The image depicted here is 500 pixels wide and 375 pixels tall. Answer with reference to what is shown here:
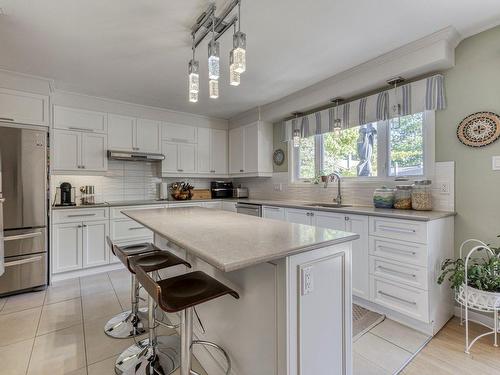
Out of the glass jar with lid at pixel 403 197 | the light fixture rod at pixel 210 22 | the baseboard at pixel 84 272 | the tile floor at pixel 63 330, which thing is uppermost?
the light fixture rod at pixel 210 22

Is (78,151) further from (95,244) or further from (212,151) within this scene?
(212,151)

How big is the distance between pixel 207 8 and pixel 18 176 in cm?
271

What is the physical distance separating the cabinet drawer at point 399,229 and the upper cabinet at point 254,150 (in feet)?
7.63

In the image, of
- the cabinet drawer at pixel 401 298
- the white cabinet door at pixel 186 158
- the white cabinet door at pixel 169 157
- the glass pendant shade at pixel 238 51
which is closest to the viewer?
the glass pendant shade at pixel 238 51

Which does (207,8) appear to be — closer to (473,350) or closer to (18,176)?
(18,176)

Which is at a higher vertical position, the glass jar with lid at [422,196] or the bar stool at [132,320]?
the glass jar with lid at [422,196]

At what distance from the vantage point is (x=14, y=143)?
2.82m

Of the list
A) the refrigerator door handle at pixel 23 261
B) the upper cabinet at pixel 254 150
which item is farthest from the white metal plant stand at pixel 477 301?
the refrigerator door handle at pixel 23 261

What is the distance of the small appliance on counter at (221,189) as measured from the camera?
16.2 feet

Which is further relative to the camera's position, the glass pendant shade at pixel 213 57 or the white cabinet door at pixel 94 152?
the white cabinet door at pixel 94 152

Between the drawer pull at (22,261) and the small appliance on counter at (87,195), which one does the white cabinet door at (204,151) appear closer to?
the small appliance on counter at (87,195)

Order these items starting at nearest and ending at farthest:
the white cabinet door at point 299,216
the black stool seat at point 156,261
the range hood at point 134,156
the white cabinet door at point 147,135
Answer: the black stool seat at point 156,261 < the white cabinet door at point 299,216 < the range hood at point 134,156 < the white cabinet door at point 147,135

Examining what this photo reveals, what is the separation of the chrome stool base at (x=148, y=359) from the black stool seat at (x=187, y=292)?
688 mm

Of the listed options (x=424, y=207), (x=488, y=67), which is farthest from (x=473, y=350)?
(x=488, y=67)
